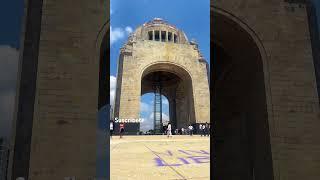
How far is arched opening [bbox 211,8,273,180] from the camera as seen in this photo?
9938 millimetres

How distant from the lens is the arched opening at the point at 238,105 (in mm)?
9938

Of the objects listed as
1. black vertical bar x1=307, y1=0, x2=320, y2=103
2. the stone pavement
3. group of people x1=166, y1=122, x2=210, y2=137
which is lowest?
the stone pavement

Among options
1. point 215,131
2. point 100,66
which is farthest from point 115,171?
point 215,131

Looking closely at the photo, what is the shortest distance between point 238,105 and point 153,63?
16.5m

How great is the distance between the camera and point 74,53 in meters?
9.05

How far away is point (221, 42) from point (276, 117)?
353cm

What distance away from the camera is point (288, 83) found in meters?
9.58

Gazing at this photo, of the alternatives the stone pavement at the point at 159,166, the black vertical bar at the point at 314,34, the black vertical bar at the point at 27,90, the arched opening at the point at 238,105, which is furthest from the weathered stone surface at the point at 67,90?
the black vertical bar at the point at 314,34

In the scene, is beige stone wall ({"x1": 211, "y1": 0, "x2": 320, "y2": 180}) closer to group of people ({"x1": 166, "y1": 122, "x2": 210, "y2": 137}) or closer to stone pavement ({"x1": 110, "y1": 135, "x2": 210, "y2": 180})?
stone pavement ({"x1": 110, "y1": 135, "x2": 210, "y2": 180})

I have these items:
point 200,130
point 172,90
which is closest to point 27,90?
point 200,130

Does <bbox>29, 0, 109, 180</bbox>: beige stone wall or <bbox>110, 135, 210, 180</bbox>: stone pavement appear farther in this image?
<bbox>29, 0, 109, 180</bbox>: beige stone wall

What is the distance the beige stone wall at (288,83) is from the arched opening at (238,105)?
0.84ft

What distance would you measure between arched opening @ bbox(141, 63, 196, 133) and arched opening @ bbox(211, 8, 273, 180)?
15.4 meters

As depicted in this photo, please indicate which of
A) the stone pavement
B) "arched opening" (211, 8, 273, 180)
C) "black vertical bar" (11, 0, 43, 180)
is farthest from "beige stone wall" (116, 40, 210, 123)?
the stone pavement
